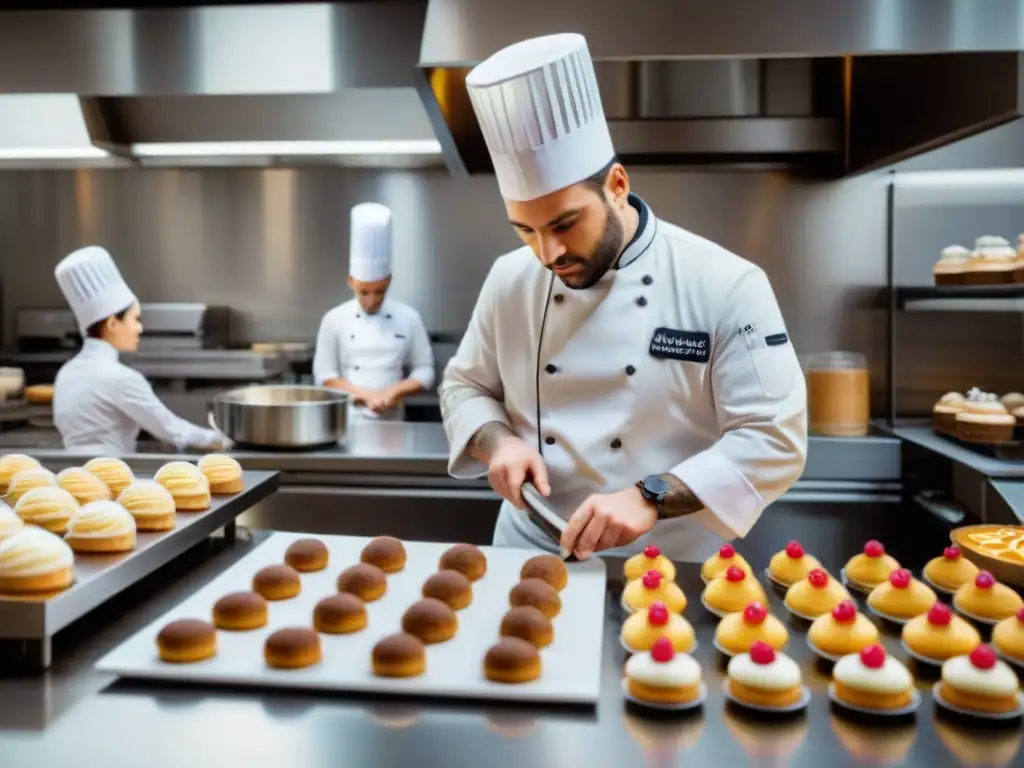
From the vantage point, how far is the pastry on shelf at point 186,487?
1.69m

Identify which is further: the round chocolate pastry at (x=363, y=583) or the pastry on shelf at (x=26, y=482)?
the pastry on shelf at (x=26, y=482)

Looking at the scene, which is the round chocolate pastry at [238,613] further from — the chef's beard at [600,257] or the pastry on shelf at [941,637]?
the pastry on shelf at [941,637]

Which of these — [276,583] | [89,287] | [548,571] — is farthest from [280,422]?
A: [548,571]

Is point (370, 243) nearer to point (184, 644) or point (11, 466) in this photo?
point (11, 466)

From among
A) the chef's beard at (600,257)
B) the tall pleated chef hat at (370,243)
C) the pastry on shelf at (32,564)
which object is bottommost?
the pastry on shelf at (32,564)

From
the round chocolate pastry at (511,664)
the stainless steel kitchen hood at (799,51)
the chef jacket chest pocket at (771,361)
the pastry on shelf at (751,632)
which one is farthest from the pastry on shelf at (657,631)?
the stainless steel kitchen hood at (799,51)

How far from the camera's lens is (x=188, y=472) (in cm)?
173

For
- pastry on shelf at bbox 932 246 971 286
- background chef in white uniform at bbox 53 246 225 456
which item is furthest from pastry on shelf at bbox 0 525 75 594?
pastry on shelf at bbox 932 246 971 286

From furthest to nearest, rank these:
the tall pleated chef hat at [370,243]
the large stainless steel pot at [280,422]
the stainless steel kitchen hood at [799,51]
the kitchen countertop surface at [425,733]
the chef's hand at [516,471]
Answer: the tall pleated chef hat at [370,243]
the large stainless steel pot at [280,422]
the stainless steel kitchen hood at [799,51]
the chef's hand at [516,471]
the kitchen countertop surface at [425,733]

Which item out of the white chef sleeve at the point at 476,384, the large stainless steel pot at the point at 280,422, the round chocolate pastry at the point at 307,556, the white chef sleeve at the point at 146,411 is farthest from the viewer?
the white chef sleeve at the point at 146,411

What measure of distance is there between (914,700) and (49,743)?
3.03ft

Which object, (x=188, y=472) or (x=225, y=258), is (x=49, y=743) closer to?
(x=188, y=472)

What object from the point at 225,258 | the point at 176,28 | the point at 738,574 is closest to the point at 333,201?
the point at 225,258

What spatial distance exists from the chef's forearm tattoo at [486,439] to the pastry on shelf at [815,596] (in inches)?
25.4
